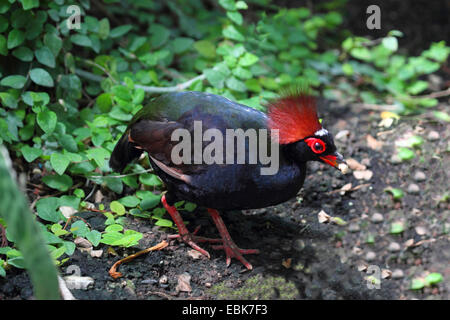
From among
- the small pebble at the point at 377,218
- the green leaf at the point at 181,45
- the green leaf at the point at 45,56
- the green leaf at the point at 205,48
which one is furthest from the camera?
the green leaf at the point at 181,45

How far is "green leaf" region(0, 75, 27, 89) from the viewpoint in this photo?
3729mm

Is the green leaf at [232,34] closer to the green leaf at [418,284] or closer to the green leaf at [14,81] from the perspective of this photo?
the green leaf at [14,81]

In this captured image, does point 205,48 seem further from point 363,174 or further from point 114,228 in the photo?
point 114,228

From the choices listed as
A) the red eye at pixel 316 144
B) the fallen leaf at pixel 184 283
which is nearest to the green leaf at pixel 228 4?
the red eye at pixel 316 144

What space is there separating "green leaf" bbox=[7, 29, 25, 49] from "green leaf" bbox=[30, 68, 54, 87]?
0.21m

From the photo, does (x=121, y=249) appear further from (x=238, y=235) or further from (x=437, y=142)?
(x=437, y=142)

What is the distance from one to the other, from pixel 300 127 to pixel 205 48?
6.52 feet

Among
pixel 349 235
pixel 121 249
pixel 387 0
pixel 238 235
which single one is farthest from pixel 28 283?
pixel 387 0

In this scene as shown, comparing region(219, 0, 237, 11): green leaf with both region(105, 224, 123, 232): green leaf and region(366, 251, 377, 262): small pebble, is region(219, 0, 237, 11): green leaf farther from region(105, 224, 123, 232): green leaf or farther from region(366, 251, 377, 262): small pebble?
region(366, 251, 377, 262): small pebble

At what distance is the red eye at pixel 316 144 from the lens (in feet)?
9.98

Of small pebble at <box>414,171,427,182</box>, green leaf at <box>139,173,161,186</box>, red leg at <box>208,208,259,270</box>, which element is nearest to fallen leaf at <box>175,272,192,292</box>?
red leg at <box>208,208,259,270</box>

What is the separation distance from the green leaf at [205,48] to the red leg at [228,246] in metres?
1.84
